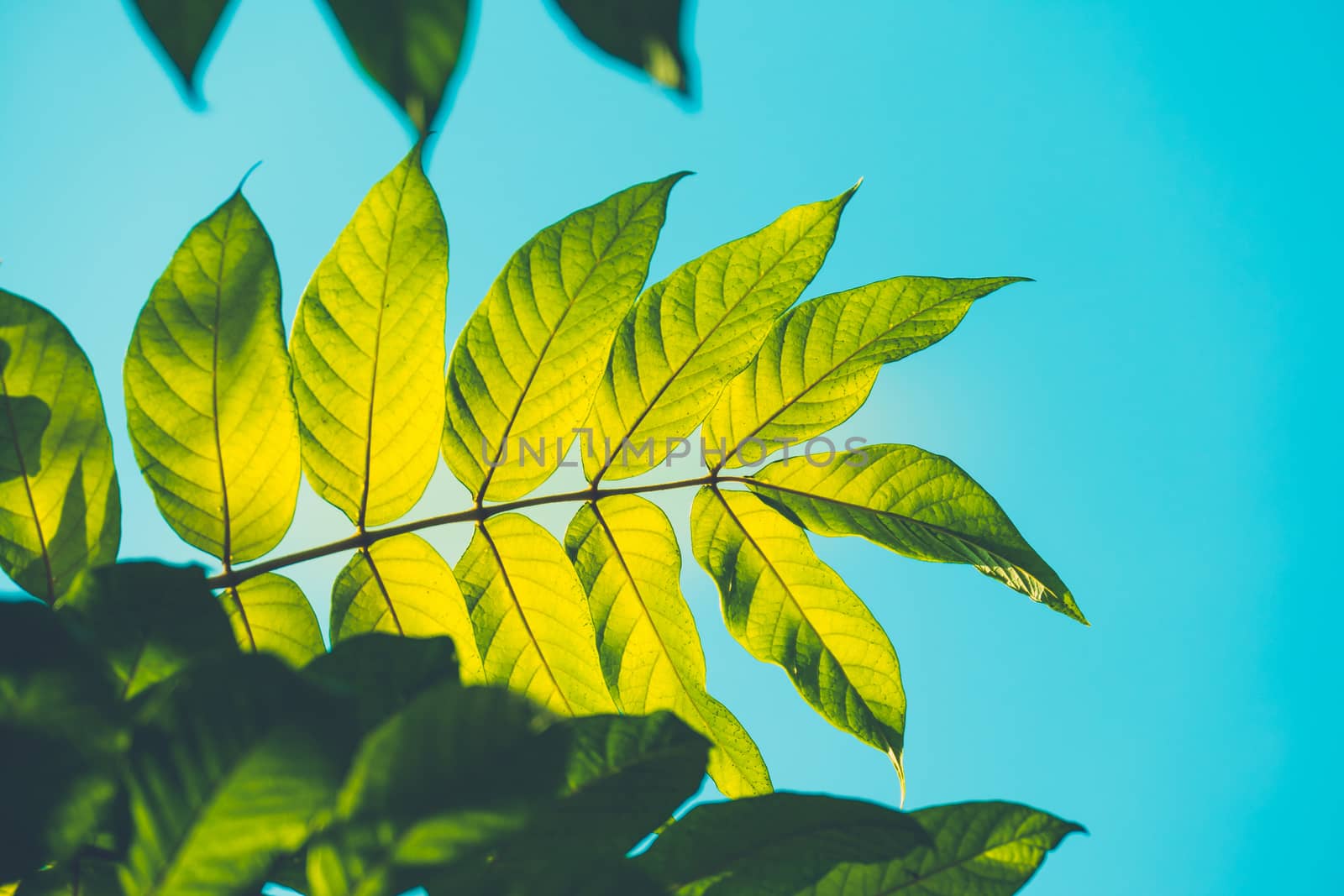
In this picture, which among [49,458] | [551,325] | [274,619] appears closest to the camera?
[49,458]

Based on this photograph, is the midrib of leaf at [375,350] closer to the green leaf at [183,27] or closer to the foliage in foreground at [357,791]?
the foliage in foreground at [357,791]

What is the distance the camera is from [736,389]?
1.43 meters

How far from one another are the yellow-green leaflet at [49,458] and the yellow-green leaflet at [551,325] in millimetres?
443

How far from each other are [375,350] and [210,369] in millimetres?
204

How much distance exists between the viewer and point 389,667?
74 centimetres

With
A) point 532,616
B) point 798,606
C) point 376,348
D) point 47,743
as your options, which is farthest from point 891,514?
point 47,743

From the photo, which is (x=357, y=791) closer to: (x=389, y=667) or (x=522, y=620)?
(x=389, y=667)

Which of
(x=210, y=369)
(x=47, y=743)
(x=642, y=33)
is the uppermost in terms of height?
(x=642, y=33)

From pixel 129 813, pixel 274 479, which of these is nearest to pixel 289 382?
pixel 274 479

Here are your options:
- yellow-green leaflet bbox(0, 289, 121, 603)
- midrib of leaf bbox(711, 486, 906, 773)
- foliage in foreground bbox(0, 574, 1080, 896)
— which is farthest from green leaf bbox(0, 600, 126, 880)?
midrib of leaf bbox(711, 486, 906, 773)

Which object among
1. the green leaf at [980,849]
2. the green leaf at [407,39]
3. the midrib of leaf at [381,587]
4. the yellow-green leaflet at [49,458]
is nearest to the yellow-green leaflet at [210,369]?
the yellow-green leaflet at [49,458]

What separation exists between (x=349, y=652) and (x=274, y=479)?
426mm

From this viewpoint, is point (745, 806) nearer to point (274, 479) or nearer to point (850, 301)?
point (274, 479)

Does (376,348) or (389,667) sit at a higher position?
(376,348)
